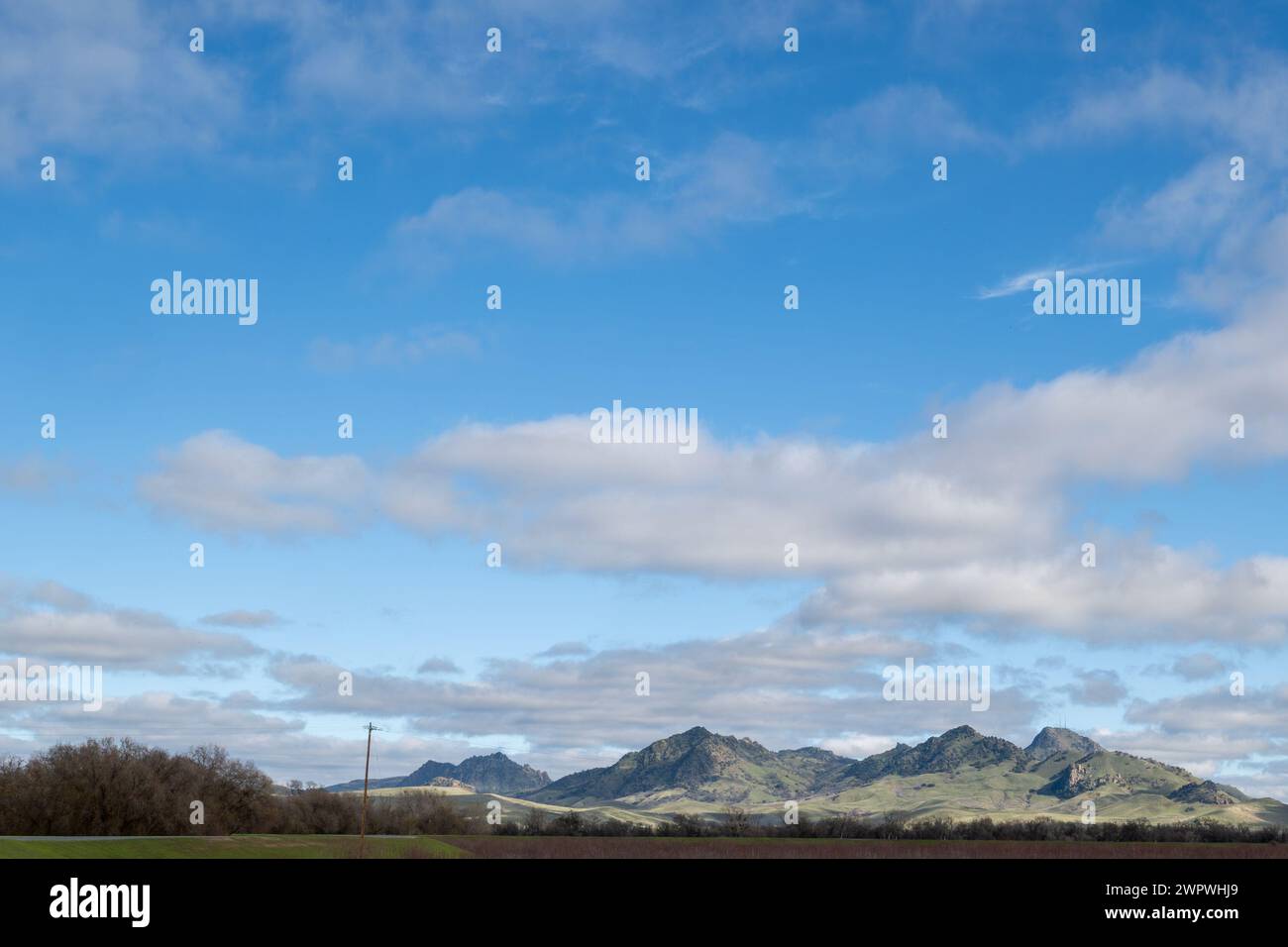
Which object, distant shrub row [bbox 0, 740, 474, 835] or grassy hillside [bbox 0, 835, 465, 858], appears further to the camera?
distant shrub row [bbox 0, 740, 474, 835]

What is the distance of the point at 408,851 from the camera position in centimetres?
12650

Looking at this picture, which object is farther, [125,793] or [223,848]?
Result: [125,793]

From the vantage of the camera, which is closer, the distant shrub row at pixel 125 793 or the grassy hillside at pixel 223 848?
the grassy hillside at pixel 223 848
